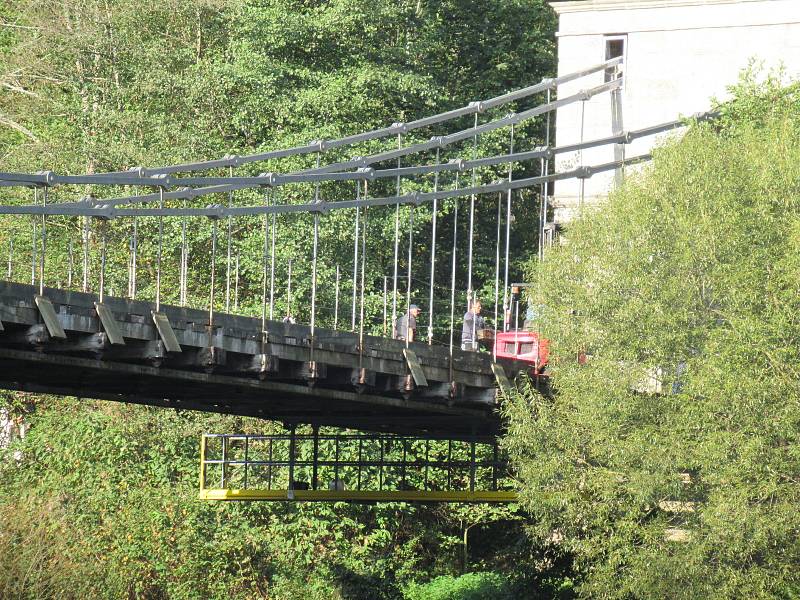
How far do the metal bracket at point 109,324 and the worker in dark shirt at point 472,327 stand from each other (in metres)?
9.29

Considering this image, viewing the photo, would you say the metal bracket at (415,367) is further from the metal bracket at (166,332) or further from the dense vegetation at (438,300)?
the metal bracket at (166,332)

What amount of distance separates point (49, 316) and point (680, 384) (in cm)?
1009

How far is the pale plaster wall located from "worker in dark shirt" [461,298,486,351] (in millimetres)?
7921

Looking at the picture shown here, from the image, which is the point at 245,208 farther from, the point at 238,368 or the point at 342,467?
the point at 342,467

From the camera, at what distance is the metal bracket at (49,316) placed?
75.3ft

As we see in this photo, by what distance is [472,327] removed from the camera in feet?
106

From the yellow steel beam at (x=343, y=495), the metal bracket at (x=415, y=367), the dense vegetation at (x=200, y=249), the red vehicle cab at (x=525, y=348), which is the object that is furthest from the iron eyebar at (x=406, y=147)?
the yellow steel beam at (x=343, y=495)

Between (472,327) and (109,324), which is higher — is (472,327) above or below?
above

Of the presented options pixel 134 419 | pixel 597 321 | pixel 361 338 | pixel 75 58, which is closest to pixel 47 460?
pixel 134 419

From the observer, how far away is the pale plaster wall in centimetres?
4072

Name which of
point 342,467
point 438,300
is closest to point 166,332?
point 342,467

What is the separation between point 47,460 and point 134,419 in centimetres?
228

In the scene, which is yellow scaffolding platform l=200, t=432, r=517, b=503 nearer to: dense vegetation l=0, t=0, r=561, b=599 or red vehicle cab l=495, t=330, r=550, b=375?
dense vegetation l=0, t=0, r=561, b=599

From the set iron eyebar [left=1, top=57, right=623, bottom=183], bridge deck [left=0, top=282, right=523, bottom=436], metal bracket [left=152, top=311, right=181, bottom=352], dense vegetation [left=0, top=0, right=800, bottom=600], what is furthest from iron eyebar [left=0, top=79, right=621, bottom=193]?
dense vegetation [left=0, top=0, right=800, bottom=600]
